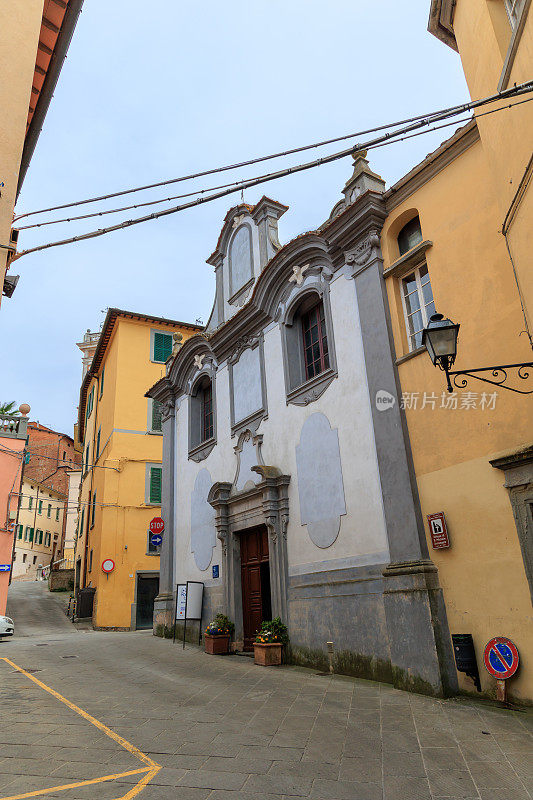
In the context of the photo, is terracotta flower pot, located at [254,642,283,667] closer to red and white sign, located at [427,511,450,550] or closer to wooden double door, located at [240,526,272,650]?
wooden double door, located at [240,526,272,650]

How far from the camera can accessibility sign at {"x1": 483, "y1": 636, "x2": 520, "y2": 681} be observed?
21.0ft

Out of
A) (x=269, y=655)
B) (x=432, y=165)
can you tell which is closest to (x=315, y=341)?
(x=432, y=165)

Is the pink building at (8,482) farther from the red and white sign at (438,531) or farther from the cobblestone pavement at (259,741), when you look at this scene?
the red and white sign at (438,531)

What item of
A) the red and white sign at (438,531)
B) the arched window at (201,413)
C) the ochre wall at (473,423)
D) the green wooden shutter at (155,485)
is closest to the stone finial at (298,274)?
→ the ochre wall at (473,423)

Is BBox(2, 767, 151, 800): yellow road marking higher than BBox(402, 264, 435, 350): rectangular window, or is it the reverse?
BBox(402, 264, 435, 350): rectangular window

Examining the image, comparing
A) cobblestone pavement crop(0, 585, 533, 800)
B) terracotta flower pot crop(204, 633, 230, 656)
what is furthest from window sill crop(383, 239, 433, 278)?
terracotta flower pot crop(204, 633, 230, 656)

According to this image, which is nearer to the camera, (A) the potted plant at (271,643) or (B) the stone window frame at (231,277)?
(A) the potted plant at (271,643)

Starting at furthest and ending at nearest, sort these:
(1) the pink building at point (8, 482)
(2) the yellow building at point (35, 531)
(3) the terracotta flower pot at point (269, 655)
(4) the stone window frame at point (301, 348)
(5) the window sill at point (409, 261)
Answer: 1. (2) the yellow building at point (35, 531)
2. (1) the pink building at point (8, 482)
3. (4) the stone window frame at point (301, 348)
4. (3) the terracotta flower pot at point (269, 655)
5. (5) the window sill at point (409, 261)

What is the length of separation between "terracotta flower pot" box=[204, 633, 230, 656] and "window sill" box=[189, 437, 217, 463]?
4.70m

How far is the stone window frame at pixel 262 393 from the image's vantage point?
41.1 ft

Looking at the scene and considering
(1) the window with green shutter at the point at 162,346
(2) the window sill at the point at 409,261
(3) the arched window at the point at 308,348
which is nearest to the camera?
(2) the window sill at the point at 409,261

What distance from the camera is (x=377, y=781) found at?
4289 mm

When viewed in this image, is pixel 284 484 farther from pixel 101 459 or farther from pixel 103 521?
pixel 101 459

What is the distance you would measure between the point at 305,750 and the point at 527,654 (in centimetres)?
302
